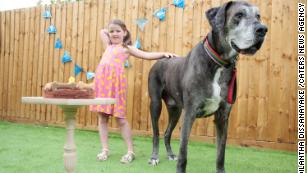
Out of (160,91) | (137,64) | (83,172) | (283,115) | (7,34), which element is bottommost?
(83,172)

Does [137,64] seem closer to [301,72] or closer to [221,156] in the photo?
[301,72]

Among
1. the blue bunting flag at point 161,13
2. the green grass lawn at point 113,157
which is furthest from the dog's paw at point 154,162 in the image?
the blue bunting flag at point 161,13

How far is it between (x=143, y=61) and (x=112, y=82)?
1689 mm

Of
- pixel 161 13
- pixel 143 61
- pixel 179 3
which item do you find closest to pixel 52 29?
pixel 143 61

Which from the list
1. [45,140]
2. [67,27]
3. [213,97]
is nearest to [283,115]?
[213,97]

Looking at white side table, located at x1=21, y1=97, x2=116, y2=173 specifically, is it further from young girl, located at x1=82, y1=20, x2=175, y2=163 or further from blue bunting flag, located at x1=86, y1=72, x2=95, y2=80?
blue bunting flag, located at x1=86, y1=72, x2=95, y2=80

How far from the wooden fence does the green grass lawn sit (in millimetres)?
346

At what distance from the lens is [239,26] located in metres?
2.86

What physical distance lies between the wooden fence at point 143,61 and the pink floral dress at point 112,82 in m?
1.47

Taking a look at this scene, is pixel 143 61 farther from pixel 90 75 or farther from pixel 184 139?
pixel 184 139

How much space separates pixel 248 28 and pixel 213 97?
2.24 ft

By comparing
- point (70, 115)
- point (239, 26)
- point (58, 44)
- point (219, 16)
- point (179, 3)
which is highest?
point (179, 3)

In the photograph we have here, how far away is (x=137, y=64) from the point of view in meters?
5.98

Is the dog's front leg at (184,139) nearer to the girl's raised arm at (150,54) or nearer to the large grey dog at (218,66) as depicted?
the large grey dog at (218,66)
